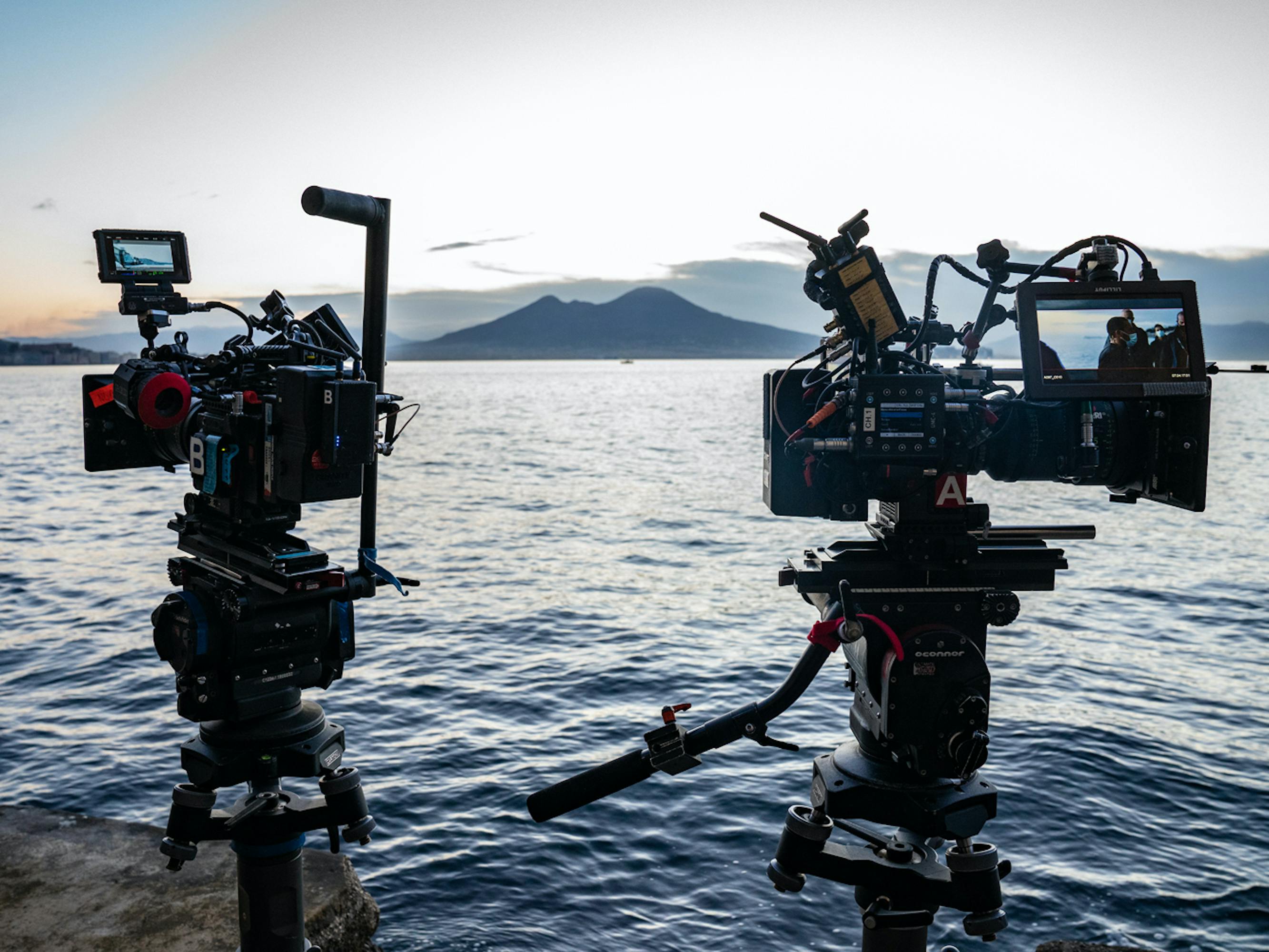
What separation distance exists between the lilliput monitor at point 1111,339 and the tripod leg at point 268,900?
12.3ft

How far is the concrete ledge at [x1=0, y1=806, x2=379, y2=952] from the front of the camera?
18.5ft

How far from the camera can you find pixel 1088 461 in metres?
3.70

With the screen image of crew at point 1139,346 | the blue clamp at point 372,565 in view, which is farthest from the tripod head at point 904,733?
the blue clamp at point 372,565

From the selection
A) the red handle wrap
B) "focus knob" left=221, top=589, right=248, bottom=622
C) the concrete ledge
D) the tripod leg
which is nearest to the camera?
the red handle wrap

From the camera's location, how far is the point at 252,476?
14.0 feet

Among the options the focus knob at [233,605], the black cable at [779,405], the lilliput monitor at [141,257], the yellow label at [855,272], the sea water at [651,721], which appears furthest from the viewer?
the sea water at [651,721]

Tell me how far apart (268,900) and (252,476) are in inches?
74.3

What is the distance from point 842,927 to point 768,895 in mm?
613

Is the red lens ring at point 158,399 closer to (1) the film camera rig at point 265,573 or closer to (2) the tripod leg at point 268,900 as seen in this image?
(1) the film camera rig at point 265,573

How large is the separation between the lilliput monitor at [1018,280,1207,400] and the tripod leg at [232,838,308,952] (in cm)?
374

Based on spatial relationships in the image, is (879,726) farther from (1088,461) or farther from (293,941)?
(293,941)

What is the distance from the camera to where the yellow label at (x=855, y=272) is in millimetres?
3611

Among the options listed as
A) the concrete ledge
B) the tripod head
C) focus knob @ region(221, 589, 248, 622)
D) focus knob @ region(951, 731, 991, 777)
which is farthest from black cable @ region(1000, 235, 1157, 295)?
the concrete ledge

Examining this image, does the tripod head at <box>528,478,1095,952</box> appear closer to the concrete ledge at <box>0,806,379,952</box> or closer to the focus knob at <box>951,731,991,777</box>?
the focus knob at <box>951,731,991,777</box>
